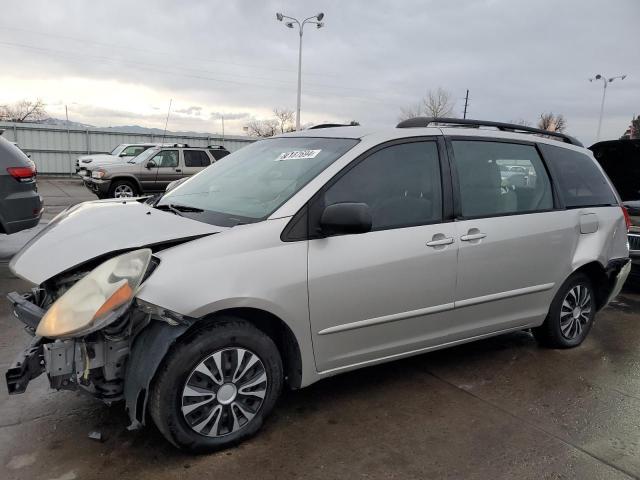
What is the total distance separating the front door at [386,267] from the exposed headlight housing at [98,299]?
3.00 ft

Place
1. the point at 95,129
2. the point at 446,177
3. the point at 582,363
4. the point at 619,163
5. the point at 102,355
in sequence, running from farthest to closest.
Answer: the point at 95,129 → the point at 619,163 → the point at 582,363 → the point at 446,177 → the point at 102,355

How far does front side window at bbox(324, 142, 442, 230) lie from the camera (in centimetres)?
310

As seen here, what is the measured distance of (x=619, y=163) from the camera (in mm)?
7312

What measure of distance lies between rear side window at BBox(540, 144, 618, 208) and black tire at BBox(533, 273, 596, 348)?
64 cm

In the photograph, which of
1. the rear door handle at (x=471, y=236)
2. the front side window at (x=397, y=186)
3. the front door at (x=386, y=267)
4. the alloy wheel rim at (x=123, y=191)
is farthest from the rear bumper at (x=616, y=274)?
the alloy wheel rim at (x=123, y=191)

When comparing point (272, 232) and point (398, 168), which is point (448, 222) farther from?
point (272, 232)

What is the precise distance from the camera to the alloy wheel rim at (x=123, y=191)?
574 inches

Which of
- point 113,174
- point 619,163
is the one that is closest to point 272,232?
point 619,163

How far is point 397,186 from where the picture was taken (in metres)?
3.27

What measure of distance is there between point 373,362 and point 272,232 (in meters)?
1.08

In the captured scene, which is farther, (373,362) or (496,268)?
(496,268)

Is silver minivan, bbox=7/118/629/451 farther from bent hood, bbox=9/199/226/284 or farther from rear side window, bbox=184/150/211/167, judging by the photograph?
rear side window, bbox=184/150/211/167

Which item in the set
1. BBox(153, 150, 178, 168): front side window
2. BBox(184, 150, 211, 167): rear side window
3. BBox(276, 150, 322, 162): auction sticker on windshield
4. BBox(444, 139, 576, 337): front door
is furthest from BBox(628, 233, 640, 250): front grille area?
BBox(153, 150, 178, 168): front side window

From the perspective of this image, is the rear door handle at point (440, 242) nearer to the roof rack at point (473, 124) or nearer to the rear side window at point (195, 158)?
the roof rack at point (473, 124)
